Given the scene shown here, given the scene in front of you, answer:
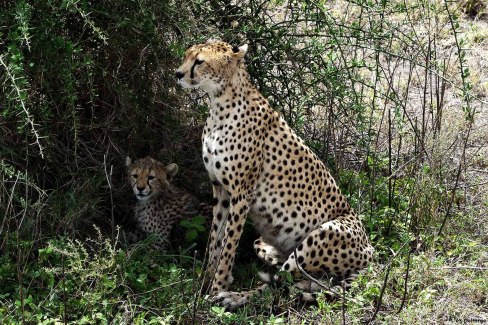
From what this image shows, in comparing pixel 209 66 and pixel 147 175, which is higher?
pixel 209 66

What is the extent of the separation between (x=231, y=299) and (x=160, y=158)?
1.33 m

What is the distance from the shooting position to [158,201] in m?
5.35

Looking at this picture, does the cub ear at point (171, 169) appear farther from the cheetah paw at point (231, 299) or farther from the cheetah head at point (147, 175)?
the cheetah paw at point (231, 299)

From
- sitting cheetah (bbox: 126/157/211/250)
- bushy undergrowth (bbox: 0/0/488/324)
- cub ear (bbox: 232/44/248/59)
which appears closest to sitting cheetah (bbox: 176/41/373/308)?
cub ear (bbox: 232/44/248/59)

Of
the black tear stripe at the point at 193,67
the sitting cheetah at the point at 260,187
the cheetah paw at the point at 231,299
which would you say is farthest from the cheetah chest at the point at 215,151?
the cheetah paw at the point at 231,299

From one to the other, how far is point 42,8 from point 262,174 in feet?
4.99

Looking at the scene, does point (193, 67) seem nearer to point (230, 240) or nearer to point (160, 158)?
point (230, 240)

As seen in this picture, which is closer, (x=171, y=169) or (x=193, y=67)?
(x=193, y=67)

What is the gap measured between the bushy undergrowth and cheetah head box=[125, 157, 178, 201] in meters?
0.14

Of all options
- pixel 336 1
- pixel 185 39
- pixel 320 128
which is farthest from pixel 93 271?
pixel 336 1

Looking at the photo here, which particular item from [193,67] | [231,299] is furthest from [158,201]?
[193,67]

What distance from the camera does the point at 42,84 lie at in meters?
4.72

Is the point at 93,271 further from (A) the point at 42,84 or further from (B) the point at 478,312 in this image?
(B) the point at 478,312

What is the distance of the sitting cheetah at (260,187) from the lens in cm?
458
